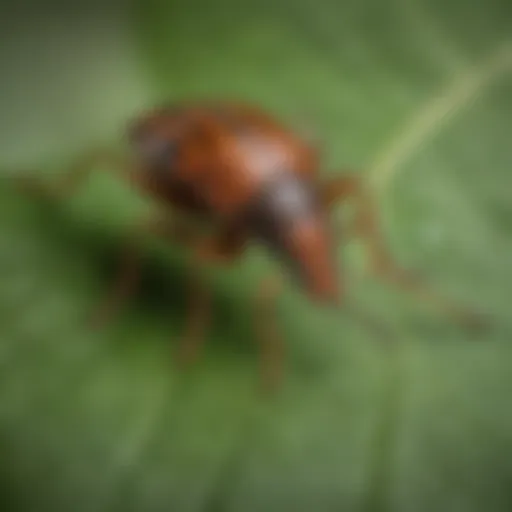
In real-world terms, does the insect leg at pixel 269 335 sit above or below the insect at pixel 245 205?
below

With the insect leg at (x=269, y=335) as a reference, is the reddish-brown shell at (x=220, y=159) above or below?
above

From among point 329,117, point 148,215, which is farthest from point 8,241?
point 329,117

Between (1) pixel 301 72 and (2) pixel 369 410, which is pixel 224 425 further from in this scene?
(1) pixel 301 72

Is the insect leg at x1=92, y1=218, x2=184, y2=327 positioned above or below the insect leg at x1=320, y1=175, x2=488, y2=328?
below

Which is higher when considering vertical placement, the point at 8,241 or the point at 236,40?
the point at 236,40
